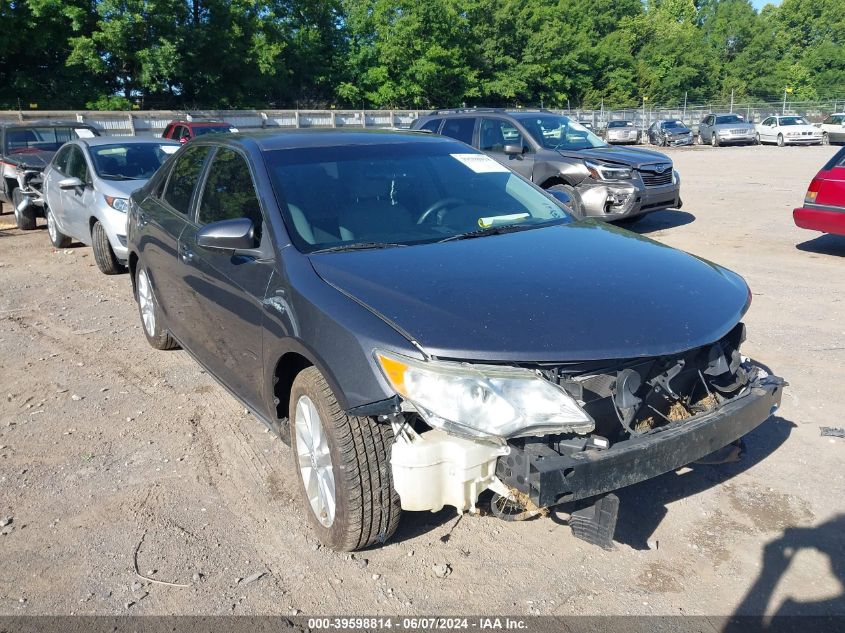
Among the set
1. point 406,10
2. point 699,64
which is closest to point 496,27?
point 406,10

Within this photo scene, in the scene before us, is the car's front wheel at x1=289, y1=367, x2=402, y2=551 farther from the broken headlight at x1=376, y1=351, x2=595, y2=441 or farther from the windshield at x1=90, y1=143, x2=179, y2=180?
the windshield at x1=90, y1=143, x2=179, y2=180

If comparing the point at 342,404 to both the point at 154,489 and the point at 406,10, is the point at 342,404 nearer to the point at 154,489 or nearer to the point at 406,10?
the point at 154,489

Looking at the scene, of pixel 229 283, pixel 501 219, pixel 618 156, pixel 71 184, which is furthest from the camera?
pixel 618 156

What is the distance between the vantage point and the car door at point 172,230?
4652mm

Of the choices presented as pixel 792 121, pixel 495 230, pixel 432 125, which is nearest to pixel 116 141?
pixel 432 125

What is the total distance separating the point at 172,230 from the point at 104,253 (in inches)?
180

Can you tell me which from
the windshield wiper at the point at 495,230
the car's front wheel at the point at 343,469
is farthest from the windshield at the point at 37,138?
the car's front wheel at the point at 343,469

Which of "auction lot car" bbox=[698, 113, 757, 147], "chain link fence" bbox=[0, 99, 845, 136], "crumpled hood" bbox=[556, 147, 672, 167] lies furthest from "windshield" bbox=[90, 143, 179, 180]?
"auction lot car" bbox=[698, 113, 757, 147]

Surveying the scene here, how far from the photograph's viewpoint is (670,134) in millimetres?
37562

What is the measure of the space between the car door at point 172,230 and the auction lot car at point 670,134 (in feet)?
119

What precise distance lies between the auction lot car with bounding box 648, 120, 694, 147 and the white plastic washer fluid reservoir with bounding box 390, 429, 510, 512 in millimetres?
38235

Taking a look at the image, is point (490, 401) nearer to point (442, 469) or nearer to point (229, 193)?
point (442, 469)

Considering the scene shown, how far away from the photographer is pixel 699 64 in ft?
244

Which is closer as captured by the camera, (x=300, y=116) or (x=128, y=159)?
(x=128, y=159)
